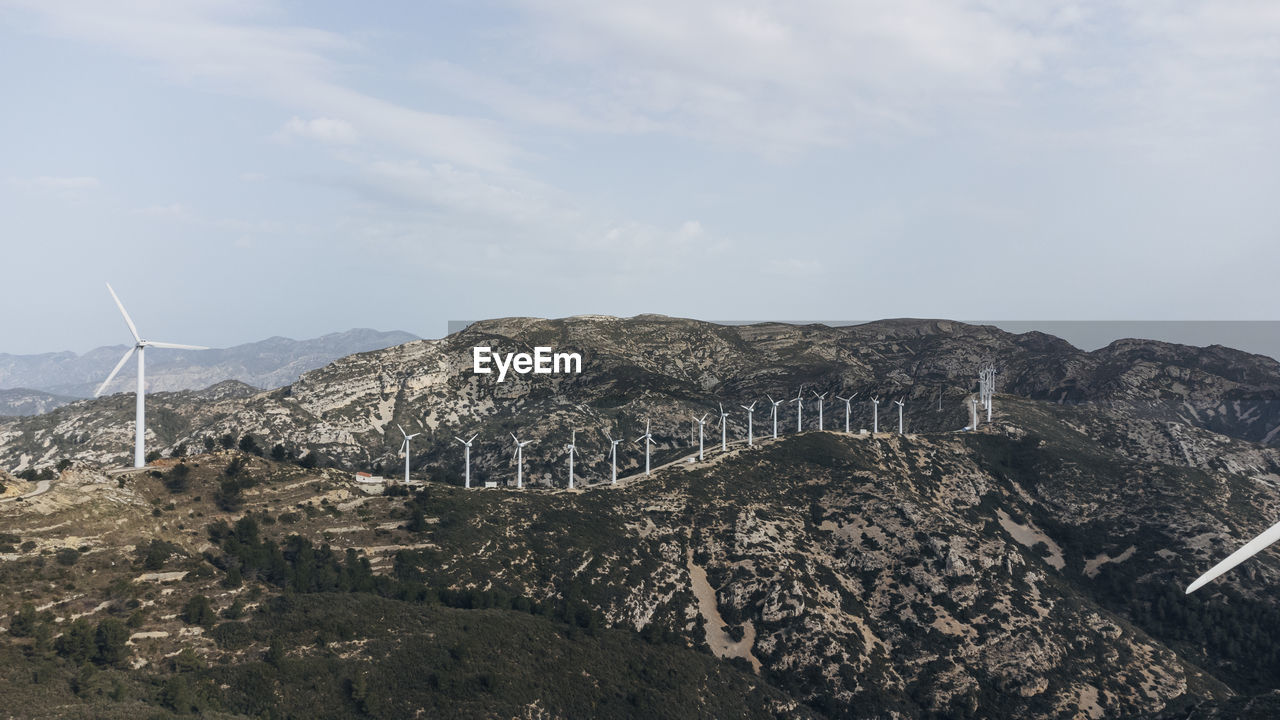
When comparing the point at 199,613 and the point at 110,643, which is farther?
the point at 199,613

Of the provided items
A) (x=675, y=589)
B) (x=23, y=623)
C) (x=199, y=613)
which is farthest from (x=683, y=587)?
(x=23, y=623)

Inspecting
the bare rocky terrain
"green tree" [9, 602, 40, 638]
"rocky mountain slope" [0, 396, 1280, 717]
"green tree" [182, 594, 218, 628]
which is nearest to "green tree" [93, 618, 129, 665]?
"rocky mountain slope" [0, 396, 1280, 717]

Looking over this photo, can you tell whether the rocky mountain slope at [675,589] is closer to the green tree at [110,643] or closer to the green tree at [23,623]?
the green tree at [110,643]

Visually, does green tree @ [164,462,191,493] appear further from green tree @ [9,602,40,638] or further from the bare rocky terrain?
green tree @ [9,602,40,638]

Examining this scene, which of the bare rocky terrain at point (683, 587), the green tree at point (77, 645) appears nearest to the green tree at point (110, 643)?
the green tree at point (77, 645)

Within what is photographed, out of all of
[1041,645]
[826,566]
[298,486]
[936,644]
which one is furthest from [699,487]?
[298,486]

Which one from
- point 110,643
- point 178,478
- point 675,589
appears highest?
point 178,478

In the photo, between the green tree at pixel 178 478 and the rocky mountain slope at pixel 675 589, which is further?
the green tree at pixel 178 478

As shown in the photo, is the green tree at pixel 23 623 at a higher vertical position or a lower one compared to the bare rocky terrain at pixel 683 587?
higher

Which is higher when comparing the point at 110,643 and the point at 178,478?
the point at 178,478

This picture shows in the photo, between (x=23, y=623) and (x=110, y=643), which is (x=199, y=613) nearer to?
(x=110, y=643)

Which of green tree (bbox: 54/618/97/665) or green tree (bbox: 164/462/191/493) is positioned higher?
green tree (bbox: 164/462/191/493)

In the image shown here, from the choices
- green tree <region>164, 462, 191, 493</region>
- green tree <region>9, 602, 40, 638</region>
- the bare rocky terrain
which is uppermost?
green tree <region>164, 462, 191, 493</region>
